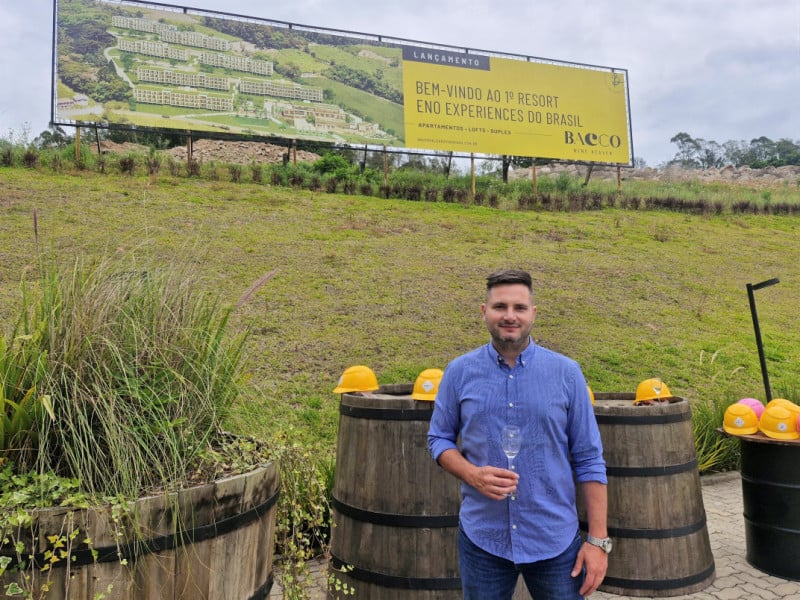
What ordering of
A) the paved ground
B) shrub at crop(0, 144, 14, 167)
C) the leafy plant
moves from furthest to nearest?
shrub at crop(0, 144, 14, 167) → the paved ground → the leafy plant

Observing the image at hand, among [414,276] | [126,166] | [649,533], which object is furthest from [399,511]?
[126,166]

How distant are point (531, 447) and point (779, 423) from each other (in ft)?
8.46

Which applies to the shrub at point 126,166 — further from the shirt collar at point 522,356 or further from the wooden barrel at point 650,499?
the shirt collar at point 522,356

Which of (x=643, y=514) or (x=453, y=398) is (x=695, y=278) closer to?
(x=643, y=514)

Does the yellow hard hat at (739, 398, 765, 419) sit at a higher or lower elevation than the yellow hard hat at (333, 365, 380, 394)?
lower

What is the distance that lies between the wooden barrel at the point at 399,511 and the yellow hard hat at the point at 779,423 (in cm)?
222

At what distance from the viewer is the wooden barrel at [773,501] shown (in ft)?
13.0

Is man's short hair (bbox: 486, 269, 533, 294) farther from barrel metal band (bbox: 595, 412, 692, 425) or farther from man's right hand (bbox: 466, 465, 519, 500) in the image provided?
barrel metal band (bbox: 595, 412, 692, 425)

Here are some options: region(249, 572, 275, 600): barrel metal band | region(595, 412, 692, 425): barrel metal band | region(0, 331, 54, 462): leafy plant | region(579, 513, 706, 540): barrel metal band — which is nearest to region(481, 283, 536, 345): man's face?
region(249, 572, 275, 600): barrel metal band

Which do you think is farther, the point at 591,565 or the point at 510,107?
the point at 510,107

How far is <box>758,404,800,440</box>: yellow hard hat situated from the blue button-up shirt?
2.33m

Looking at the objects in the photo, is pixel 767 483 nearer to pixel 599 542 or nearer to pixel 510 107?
pixel 599 542

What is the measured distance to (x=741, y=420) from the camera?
4039 millimetres

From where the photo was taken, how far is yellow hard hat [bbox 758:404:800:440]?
392 centimetres
